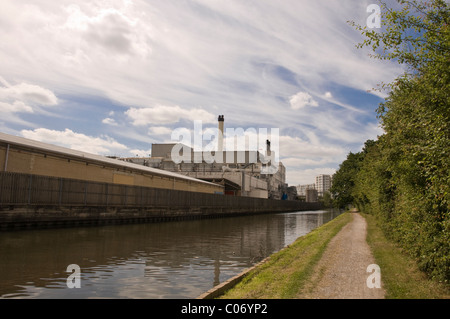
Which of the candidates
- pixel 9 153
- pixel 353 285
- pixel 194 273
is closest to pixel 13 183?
pixel 9 153

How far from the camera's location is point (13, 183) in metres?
24.3

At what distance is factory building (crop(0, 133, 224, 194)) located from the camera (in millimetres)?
27812

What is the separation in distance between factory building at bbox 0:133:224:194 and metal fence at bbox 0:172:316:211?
3134mm

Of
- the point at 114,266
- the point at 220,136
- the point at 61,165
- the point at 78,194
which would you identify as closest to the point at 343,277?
the point at 114,266

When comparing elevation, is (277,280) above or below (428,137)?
below

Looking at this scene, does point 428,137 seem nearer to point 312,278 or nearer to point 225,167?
point 312,278

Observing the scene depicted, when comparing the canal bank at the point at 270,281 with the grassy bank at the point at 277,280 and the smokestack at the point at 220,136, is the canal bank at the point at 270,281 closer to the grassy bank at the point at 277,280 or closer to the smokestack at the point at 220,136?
the grassy bank at the point at 277,280

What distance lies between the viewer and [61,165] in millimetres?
32750

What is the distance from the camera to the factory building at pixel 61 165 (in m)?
27.8

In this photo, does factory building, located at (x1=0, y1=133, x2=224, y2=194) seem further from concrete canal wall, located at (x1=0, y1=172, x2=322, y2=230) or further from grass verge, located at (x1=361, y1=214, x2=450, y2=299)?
grass verge, located at (x1=361, y1=214, x2=450, y2=299)

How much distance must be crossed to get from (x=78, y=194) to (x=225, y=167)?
6342 cm

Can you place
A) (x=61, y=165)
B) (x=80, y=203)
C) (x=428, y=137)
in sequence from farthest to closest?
(x=61, y=165) → (x=80, y=203) → (x=428, y=137)

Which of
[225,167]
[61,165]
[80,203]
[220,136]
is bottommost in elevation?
[80,203]
